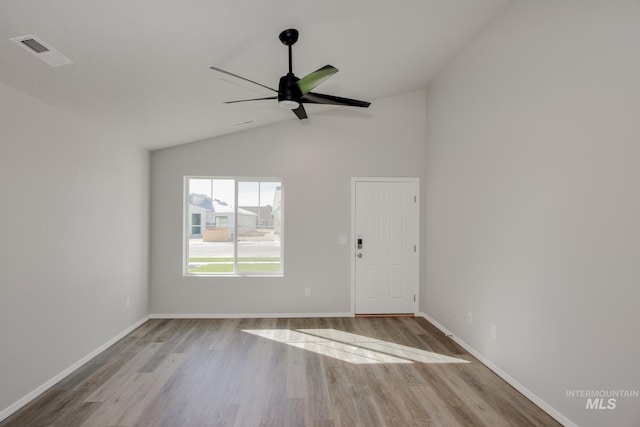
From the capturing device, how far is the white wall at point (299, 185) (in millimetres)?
4391

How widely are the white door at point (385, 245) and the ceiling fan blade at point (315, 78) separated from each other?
2.46m

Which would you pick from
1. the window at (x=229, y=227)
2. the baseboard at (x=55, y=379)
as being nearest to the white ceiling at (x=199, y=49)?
the window at (x=229, y=227)

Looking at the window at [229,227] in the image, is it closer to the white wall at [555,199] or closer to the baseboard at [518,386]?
the baseboard at [518,386]

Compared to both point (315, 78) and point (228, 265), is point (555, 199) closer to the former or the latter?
point (315, 78)

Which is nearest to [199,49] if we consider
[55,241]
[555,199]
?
[55,241]

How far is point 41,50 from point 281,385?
2956 millimetres

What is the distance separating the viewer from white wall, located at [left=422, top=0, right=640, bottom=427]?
179 centimetres

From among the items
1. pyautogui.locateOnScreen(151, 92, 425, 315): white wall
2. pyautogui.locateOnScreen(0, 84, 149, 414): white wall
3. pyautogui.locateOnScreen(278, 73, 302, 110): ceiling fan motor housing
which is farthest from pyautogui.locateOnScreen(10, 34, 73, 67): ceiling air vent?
pyautogui.locateOnScreen(151, 92, 425, 315): white wall

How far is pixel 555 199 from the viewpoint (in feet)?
7.42

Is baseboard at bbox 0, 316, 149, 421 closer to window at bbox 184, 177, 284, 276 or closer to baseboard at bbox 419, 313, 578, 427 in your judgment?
window at bbox 184, 177, 284, 276

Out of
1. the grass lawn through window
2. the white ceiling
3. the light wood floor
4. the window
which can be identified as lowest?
the light wood floor

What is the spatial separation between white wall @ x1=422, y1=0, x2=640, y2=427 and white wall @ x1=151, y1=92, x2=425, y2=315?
1124 mm

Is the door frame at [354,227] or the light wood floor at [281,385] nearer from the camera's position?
the light wood floor at [281,385]

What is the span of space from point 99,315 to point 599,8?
4980 millimetres
